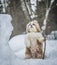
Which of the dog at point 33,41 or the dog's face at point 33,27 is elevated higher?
the dog's face at point 33,27

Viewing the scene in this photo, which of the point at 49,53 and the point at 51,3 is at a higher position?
the point at 51,3

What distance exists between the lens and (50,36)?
1.95 m

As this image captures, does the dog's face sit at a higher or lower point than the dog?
higher

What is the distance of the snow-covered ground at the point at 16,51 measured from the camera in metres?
1.89

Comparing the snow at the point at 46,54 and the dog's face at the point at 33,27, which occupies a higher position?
the dog's face at the point at 33,27

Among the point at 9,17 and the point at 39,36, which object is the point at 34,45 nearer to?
the point at 39,36

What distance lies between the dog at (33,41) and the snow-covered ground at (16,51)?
32 millimetres

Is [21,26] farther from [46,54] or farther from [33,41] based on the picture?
[46,54]

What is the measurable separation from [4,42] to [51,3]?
15.3 inches

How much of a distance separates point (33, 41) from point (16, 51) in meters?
0.12

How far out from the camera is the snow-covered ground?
6.20ft

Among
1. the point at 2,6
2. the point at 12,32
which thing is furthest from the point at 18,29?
the point at 2,6

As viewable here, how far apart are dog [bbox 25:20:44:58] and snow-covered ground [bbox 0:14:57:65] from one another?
1.3 inches

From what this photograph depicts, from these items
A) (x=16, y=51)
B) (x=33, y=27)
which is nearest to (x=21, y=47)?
(x=16, y=51)
